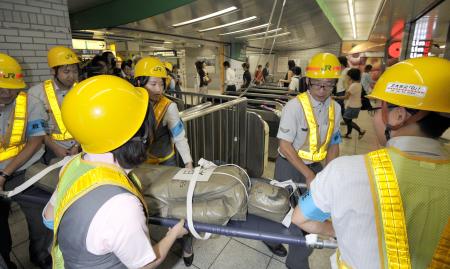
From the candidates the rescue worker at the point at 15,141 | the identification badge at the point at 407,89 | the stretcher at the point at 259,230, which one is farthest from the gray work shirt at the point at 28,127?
the identification badge at the point at 407,89

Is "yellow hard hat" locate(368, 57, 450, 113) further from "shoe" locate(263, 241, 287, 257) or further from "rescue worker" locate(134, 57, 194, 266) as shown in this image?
"shoe" locate(263, 241, 287, 257)

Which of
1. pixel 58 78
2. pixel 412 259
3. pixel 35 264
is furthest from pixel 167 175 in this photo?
pixel 35 264

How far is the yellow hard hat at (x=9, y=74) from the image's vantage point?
68.5 inches

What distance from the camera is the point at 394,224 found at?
2.31 feet

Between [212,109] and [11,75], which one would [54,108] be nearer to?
[11,75]

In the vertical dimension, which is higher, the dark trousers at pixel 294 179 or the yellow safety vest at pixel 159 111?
the yellow safety vest at pixel 159 111

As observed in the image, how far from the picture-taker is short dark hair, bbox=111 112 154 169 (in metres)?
0.96

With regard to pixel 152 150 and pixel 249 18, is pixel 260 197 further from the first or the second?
pixel 249 18

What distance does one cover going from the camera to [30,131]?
1.91 meters

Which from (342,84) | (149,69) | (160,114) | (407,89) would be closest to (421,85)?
(407,89)

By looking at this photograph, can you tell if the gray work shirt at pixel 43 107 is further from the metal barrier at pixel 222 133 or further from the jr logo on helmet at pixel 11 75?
the metal barrier at pixel 222 133

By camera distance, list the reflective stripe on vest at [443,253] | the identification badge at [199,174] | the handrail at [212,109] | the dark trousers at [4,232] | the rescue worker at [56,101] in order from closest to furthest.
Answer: the reflective stripe on vest at [443,253], the identification badge at [199,174], the dark trousers at [4,232], the rescue worker at [56,101], the handrail at [212,109]

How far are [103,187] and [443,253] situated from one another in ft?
3.78

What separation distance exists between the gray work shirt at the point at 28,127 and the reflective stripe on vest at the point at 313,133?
2307 millimetres
